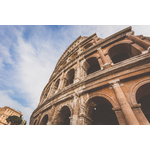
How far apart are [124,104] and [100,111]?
327 cm

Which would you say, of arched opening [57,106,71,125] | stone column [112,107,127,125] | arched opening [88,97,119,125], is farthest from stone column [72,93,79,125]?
stone column [112,107,127,125]

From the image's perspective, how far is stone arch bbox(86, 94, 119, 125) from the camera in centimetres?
508

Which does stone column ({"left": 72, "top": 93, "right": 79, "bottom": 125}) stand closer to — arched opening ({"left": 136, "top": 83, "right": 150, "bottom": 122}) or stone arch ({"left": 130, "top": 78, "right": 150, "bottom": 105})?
stone arch ({"left": 130, "top": 78, "right": 150, "bottom": 105})

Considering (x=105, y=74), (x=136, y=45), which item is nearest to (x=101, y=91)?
(x=105, y=74)

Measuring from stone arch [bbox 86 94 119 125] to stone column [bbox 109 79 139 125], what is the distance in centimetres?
92

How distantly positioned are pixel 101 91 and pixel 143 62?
278 centimetres

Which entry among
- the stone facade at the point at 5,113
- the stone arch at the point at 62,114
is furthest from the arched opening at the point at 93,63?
the stone facade at the point at 5,113

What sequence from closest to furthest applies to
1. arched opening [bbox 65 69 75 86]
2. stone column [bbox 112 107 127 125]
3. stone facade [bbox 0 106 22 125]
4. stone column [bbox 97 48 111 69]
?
1. stone column [bbox 112 107 127 125]
2. stone column [bbox 97 48 111 69]
3. arched opening [bbox 65 69 75 86]
4. stone facade [bbox 0 106 22 125]

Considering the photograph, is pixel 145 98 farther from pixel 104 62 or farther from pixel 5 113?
pixel 5 113

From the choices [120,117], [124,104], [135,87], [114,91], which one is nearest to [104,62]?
[114,91]

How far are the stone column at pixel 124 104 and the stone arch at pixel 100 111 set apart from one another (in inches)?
36.2

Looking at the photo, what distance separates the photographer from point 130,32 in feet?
22.3

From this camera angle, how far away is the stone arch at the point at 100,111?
16.7 feet

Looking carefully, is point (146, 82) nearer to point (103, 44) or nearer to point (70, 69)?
point (103, 44)
